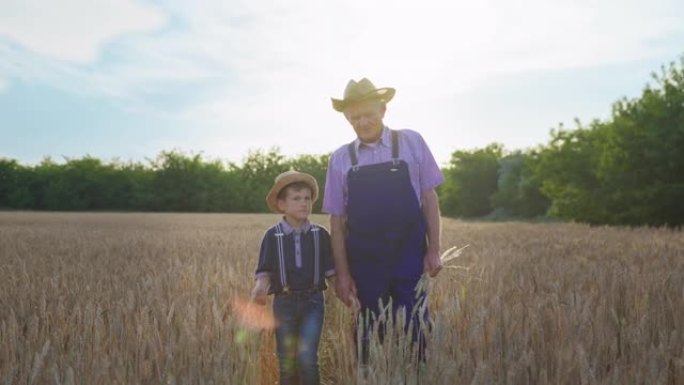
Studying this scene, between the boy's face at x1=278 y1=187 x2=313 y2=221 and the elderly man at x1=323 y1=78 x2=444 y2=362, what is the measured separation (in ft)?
0.64

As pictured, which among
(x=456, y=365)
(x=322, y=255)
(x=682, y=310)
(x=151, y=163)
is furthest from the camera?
(x=151, y=163)

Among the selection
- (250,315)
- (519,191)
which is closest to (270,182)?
(519,191)

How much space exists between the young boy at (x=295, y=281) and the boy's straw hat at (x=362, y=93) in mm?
517

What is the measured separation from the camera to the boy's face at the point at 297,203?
11.3 feet

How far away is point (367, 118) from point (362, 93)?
0.15m

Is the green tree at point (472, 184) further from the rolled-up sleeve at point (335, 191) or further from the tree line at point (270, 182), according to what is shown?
the rolled-up sleeve at point (335, 191)

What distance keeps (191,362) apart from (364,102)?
175 centimetres

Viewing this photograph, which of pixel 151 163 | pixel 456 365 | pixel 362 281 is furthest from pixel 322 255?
pixel 151 163

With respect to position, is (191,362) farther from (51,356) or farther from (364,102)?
(364,102)

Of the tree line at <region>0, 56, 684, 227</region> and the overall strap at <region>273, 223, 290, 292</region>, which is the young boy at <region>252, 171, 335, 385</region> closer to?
the overall strap at <region>273, 223, 290, 292</region>

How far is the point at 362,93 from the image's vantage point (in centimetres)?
352

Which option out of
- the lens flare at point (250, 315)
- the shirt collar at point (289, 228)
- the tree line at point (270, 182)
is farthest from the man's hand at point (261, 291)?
the tree line at point (270, 182)

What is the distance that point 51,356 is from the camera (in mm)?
2832

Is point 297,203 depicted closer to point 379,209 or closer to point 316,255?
point 316,255
